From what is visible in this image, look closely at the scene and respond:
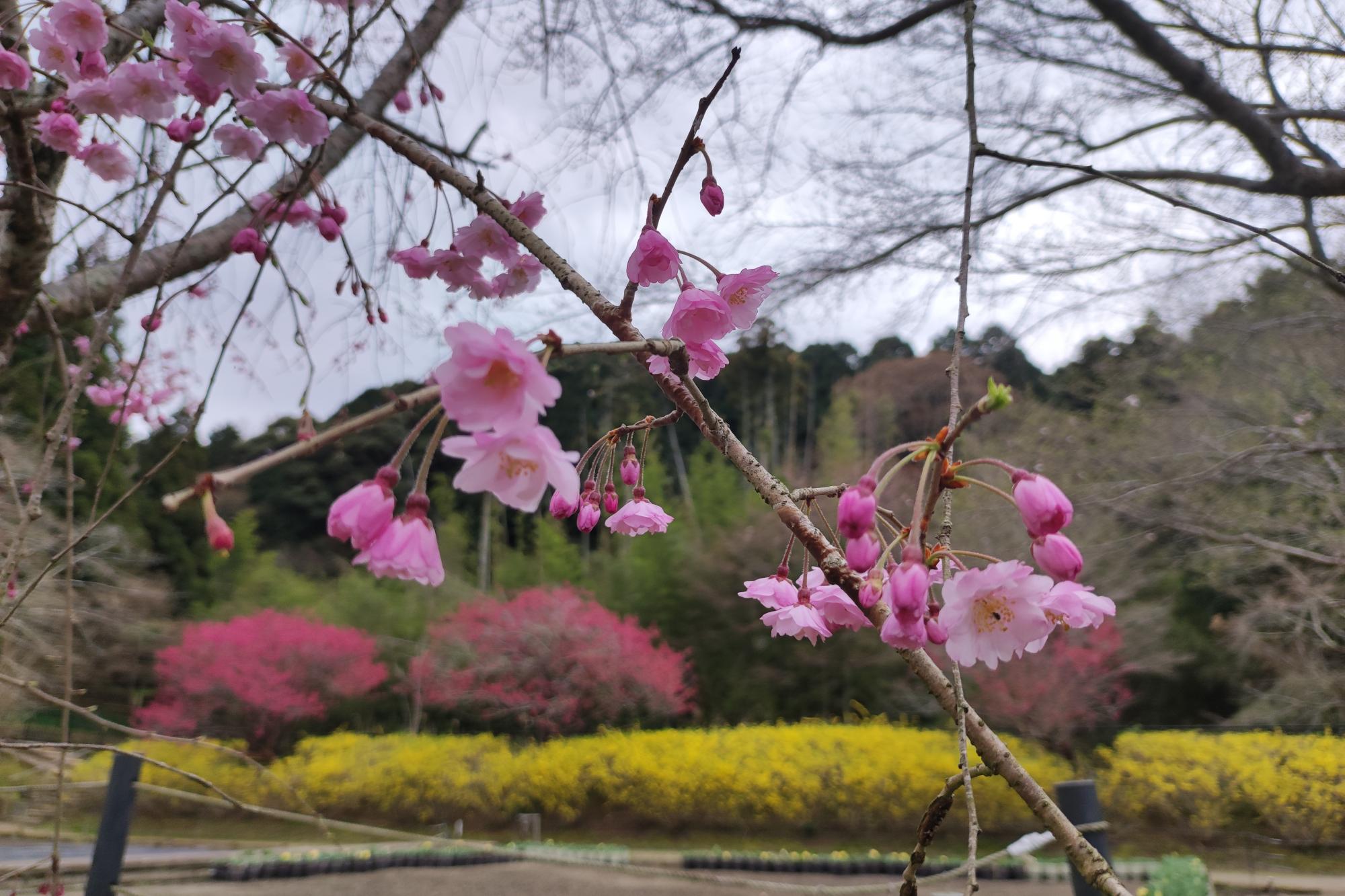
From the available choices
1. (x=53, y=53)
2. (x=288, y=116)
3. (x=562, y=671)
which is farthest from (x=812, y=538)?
(x=562, y=671)

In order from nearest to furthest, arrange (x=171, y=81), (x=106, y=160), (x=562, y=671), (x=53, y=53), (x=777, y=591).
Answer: (x=777, y=591) → (x=171, y=81) → (x=53, y=53) → (x=106, y=160) → (x=562, y=671)

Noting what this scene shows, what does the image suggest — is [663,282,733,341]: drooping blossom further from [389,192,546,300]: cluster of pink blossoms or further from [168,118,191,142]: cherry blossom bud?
[168,118,191,142]: cherry blossom bud

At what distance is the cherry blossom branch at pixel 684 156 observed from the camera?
0.48m

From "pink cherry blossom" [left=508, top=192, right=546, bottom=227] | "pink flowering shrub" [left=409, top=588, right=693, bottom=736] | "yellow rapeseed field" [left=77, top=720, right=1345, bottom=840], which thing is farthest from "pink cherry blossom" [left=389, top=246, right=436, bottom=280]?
"pink flowering shrub" [left=409, top=588, right=693, bottom=736]

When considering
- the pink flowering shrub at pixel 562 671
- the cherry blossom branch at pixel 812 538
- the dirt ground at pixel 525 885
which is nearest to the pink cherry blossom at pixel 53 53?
the cherry blossom branch at pixel 812 538

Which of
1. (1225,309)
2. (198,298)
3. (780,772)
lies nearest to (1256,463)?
(1225,309)

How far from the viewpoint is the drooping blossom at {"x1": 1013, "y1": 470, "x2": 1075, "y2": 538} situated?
458mm

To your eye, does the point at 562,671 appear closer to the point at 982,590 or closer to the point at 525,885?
the point at 525,885

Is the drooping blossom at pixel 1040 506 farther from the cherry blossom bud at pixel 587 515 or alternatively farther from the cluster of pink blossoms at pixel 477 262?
the cluster of pink blossoms at pixel 477 262

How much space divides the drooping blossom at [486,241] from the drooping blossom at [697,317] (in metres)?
0.26

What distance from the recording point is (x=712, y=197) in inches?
28.0

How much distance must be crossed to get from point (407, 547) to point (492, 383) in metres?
0.15

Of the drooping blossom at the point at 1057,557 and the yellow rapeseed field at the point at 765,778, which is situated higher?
the drooping blossom at the point at 1057,557

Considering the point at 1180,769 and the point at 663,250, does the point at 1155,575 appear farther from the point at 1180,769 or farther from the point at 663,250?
the point at 663,250
